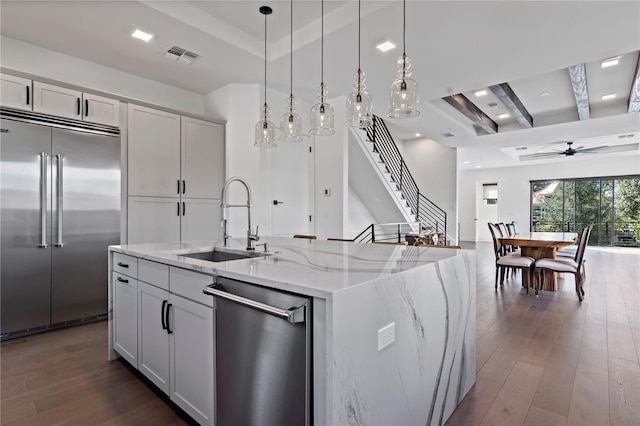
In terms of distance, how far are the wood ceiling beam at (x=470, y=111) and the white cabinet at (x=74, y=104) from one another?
16.1 feet

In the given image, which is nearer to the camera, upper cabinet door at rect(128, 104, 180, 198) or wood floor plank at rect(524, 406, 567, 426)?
wood floor plank at rect(524, 406, 567, 426)

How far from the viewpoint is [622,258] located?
26.5ft

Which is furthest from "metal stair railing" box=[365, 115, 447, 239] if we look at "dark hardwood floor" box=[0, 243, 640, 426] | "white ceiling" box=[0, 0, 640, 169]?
"dark hardwood floor" box=[0, 243, 640, 426]

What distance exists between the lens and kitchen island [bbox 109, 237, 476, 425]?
1.09m

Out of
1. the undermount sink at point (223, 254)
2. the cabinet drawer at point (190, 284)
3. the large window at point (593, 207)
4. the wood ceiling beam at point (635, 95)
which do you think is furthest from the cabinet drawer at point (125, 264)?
the large window at point (593, 207)

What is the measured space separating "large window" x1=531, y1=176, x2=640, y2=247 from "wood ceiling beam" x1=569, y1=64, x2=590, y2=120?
259 inches

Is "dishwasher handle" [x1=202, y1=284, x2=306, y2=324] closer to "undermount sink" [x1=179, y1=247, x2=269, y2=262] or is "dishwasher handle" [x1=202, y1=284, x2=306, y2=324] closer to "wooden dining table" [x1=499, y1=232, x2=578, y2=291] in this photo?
"undermount sink" [x1=179, y1=247, x2=269, y2=262]

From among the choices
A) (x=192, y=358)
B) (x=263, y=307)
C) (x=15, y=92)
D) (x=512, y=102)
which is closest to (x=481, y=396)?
(x=263, y=307)

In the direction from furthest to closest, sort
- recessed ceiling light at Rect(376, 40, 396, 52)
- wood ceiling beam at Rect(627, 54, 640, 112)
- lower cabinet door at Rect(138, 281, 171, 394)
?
wood ceiling beam at Rect(627, 54, 640, 112)
recessed ceiling light at Rect(376, 40, 396, 52)
lower cabinet door at Rect(138, 281, 171, 394)

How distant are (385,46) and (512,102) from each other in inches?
124

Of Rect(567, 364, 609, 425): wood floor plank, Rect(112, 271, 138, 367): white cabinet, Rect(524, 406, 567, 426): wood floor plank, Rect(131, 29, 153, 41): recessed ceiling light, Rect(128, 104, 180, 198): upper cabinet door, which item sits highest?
Rect(131, 29, 153, 41): recessed ceiling light

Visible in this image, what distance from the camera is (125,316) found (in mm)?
2346

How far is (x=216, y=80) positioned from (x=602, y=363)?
16.8 feet

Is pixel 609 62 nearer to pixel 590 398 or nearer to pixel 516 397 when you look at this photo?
pixel 590 398
